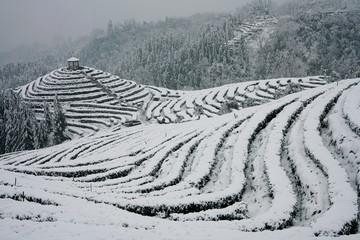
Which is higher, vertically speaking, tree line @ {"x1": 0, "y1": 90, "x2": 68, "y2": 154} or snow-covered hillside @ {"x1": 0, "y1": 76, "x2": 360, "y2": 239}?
snow-covered hillside @ {"x1": 0, "y1": 76, "x2": 360, "y2": 239}

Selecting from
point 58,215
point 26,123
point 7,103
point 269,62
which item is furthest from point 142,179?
point 269,62

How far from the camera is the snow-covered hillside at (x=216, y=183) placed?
1008 centimetres

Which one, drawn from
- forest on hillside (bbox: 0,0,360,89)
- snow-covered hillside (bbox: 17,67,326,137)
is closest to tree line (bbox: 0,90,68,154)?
snow-covered hillside (bbox: 17,67,326,137)

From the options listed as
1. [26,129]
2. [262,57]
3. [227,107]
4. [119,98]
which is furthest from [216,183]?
[262,57]

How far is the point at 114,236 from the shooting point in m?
9.26

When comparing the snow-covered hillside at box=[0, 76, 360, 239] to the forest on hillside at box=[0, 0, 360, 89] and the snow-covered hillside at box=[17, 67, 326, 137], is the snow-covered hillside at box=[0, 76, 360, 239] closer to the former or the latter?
the snow-covered hillside at box=[17, 67, 326, 137]

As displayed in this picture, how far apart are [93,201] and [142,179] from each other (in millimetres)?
4736

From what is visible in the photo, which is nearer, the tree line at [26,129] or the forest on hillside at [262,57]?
the tree line at [26,129]

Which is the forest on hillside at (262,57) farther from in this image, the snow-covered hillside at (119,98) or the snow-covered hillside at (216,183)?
the snow-covered hillside at (216,183)

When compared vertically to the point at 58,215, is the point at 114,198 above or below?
below

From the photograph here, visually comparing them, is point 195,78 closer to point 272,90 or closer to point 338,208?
point 272,90

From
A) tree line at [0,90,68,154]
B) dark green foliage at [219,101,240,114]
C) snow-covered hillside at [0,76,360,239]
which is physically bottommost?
tree line at [0,90,68,154]

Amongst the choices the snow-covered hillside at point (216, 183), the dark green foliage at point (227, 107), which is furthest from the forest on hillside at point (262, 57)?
the snow-covered hillside at point (216, 183)

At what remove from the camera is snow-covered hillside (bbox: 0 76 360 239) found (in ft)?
33.1
